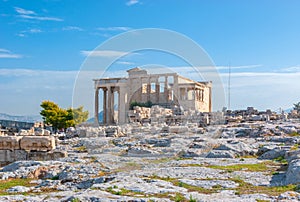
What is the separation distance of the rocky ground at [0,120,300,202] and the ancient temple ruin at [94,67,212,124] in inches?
1582

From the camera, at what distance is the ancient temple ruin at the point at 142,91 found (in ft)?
201

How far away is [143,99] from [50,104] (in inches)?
583

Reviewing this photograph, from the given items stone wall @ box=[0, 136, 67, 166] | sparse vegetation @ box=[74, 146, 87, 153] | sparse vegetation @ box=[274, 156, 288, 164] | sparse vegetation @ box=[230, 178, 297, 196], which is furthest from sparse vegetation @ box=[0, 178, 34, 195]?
sparse vegetation @ box=[274, 156, 288, 164]

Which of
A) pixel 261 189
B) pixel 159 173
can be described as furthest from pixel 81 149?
pixel 261 189

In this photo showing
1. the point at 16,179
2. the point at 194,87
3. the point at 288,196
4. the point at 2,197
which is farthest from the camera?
the point at 194,87

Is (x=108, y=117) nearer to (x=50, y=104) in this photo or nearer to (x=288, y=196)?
(x=50, y=104)

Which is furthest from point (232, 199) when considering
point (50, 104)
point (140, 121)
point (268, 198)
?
point (50, 104)

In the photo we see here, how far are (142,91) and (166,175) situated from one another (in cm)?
5338

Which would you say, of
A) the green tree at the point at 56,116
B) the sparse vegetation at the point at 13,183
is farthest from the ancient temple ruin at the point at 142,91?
the sparse vegetation at the point at 13,183

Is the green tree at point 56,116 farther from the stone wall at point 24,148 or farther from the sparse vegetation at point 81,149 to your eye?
the stone wall at point 24,148

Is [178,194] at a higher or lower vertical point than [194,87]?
lower

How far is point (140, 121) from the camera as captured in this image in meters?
44.2

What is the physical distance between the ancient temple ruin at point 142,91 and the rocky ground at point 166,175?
40177mm

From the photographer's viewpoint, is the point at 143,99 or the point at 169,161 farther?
the point at 143,99
